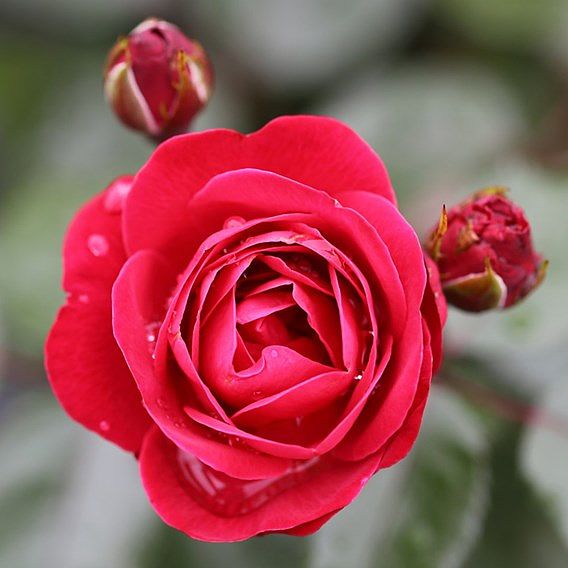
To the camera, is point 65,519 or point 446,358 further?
point 65,519

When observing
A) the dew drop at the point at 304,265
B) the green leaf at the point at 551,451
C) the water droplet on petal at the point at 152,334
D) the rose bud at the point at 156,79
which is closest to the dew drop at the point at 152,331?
the water droplet on petal at the point at 152,334

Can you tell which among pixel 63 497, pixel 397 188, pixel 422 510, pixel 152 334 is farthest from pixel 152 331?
pixel 397 188

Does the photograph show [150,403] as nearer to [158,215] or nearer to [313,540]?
[158,215]

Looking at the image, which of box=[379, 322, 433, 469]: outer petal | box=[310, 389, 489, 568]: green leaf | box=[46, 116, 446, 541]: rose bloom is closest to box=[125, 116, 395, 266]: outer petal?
box=[46, 116, 446, 541]: rose bloom

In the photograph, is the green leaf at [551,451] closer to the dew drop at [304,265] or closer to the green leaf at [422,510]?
the green leaf at [422,510]

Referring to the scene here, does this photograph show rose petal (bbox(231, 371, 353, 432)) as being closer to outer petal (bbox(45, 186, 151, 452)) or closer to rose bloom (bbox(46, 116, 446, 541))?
rose bloom (bbox(46, 116, 446, 541))

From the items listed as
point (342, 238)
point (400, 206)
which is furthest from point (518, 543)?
point (342, 238)
